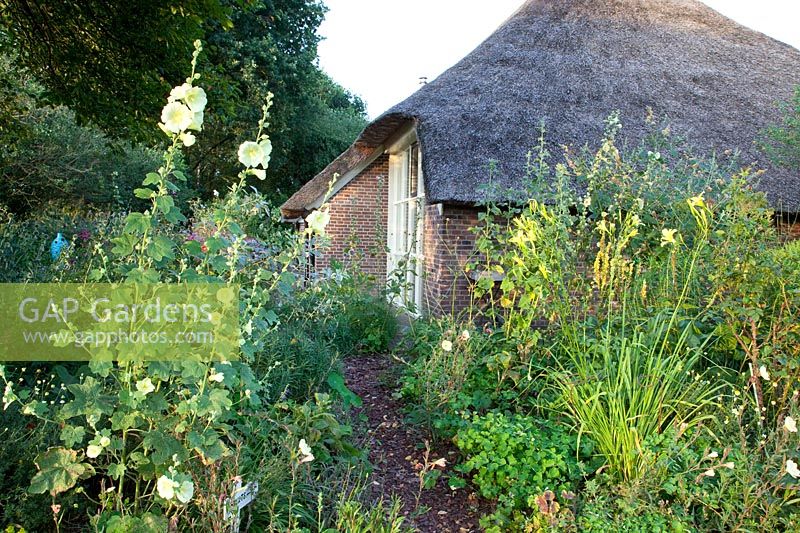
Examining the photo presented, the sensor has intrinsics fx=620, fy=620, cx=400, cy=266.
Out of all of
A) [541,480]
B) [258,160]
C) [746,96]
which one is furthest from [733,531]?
[746,96]

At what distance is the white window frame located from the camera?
8375mm

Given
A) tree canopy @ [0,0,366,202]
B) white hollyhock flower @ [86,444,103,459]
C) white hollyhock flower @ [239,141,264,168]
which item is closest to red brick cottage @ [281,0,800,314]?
tree canopy @ [0,0,366,202]

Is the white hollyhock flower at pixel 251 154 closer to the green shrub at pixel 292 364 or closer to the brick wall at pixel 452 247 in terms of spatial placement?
the green shrub at pixel 292 364

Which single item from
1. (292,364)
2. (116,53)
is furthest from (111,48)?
(292,364)

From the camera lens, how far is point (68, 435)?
74.9 inches

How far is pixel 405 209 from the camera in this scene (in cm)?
976

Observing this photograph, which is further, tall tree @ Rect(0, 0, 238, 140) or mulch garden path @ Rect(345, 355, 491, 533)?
tall tree @ Rect(0, 0, 238, 140)

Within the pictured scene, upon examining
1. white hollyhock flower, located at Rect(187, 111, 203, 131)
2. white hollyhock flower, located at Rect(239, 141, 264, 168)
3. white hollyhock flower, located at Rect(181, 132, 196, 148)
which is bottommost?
white hollyhock flower, located at Rect(239, 141, 264, 168)

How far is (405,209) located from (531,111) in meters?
2.85

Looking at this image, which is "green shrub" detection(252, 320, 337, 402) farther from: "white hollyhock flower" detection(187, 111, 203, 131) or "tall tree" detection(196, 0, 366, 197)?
"tall tree" detection(196, 0, 366, 197)

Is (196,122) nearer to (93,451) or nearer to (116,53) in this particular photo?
(93,451)

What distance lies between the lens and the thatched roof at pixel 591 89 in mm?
7055

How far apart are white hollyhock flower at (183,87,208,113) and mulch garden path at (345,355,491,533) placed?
70.5 inches

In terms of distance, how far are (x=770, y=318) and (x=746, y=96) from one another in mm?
6832
